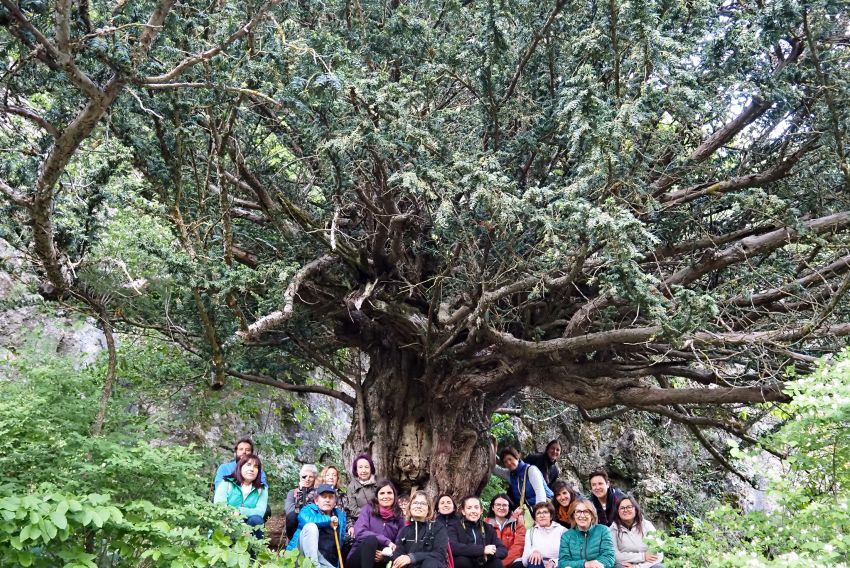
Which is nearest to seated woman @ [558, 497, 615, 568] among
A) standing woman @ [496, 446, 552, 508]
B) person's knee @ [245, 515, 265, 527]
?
standing woman @ [496, 446, 552, 508]

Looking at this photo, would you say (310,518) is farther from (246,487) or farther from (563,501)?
(563,501)

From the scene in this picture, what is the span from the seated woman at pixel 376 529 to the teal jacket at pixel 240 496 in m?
0.78

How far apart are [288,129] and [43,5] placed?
7.42 feet

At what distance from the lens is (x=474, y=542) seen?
15.9 feet

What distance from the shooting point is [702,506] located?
10.0 m

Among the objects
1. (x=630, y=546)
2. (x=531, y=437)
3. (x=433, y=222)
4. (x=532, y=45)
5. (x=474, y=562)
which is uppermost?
(x=532, y=45)

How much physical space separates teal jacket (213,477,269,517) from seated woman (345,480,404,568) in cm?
78

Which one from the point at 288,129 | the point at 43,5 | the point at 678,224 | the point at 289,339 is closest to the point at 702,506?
the point at 678,224

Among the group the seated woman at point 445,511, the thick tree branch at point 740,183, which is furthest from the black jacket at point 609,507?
the thick tree branch at point 740,183

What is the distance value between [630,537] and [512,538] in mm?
988

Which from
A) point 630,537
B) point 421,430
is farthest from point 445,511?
point 421,430

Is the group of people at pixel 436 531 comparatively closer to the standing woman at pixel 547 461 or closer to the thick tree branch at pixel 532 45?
the standing woman at pixel 547 461

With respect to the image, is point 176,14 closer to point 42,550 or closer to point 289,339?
point 42,550

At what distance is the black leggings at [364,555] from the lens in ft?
15.8
